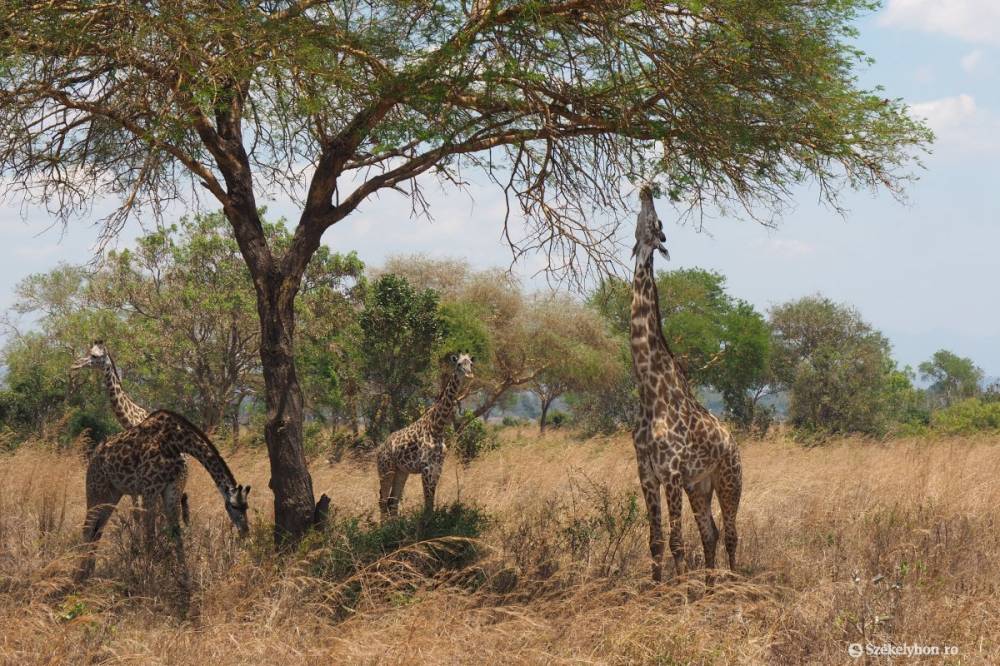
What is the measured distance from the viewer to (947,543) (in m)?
8.95

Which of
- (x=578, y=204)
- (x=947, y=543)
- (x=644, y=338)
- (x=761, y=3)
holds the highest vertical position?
(x=761, y=3)

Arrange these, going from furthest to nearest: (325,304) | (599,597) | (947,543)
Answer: (325,304) → (947,543) → (599,597)

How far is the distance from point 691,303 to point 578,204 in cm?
2616

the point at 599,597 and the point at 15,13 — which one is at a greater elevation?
the point at 15,13

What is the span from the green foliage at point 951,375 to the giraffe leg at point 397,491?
219ft

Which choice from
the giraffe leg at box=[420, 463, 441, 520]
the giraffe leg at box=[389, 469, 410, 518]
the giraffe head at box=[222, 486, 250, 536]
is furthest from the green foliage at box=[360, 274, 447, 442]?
the giraffe head at box=[222, 486, 250, 536]

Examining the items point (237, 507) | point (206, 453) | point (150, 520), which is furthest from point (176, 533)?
point (206, 453)

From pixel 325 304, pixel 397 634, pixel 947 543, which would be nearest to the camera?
pixel 397 634

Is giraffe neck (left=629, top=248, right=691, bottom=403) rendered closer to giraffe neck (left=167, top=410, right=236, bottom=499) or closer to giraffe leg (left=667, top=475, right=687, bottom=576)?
giraffe leg (left=667, top=475, right=687, bottom=576)

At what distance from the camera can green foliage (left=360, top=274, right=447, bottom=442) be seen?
18.3 metres

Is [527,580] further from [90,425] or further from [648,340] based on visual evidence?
[90,425]

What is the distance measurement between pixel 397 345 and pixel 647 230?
11464mm

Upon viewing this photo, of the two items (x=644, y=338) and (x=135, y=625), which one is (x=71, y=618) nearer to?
(x=135, y=625)

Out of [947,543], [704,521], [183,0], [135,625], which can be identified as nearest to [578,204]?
[704,521]
